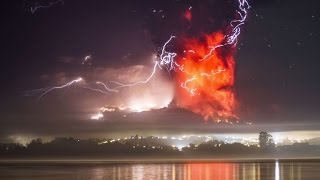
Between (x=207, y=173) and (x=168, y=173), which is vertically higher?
(x=168, y=173)

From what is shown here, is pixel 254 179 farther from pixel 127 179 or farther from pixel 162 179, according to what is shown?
pixel 127 179

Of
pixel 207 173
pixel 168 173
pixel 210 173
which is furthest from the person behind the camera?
pixel 210 173

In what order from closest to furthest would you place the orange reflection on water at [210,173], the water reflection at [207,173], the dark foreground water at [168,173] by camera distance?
the orange reflection on water at [210,173], the water reflection at [207,173], the dark foreground water at [168,173]

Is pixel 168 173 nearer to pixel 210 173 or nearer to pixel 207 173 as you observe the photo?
pixel 207 173

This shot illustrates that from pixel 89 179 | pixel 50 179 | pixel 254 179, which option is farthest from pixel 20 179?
pixel 254 179

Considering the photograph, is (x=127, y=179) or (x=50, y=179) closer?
(x=127, y=179)

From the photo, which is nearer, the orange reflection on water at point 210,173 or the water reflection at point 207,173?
the orange reflection on water at point 210,173

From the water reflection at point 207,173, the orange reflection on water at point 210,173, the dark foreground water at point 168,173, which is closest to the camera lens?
the orange reflection on water at point 210,173

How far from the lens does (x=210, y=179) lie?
6228 cm

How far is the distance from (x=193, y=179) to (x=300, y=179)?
13159 millimetres

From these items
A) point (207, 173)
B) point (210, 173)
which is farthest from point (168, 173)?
point (210, 173)

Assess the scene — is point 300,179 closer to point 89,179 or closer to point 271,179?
point 271,179

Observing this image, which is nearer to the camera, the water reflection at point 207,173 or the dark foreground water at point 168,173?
the water reflection at point 207,173

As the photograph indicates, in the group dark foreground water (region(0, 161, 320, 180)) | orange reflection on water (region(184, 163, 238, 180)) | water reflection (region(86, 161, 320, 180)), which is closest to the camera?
orange reflection on water (region(184, 163, 238, 180))
